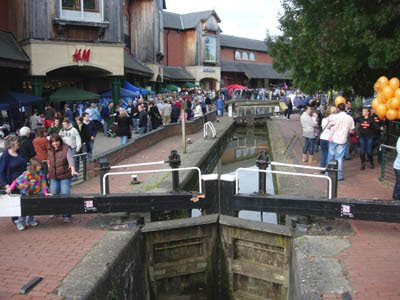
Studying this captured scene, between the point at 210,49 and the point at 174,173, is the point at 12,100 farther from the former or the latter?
the point at 210,49

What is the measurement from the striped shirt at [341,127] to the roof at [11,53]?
12.4m

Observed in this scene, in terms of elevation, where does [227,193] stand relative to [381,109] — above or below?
below

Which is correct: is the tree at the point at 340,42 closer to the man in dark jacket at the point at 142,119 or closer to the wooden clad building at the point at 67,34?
the man in dark jacket at the point at 142,119

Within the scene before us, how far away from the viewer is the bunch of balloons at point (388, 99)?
974 cm

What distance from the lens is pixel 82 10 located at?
19969mm

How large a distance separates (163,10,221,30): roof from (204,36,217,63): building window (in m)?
1.95

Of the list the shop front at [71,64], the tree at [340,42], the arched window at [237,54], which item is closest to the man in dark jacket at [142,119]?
the shop front at [71,64]

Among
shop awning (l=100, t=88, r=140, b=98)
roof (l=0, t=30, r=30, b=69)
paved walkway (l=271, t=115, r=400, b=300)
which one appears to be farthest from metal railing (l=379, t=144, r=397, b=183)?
shop awning (l=100, t=88, r=140, b=98)

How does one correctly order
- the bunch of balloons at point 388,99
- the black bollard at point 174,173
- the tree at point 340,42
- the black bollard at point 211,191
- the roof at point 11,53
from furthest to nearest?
the roof at point 11,53, the tree at point 340,42, the bunch of balloons at point 388,99, the black bollard at point 174,173, the black bollard at point 211,191

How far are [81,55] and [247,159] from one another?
8.85 meters

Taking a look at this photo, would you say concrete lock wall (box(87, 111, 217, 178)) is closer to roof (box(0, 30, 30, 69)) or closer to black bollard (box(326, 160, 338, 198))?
roof (box(0, 30, 30, 69))

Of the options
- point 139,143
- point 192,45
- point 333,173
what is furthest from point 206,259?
point 192,45

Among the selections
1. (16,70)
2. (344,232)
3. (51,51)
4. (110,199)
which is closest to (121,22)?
(51,51)

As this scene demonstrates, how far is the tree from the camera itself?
34.7 feet
